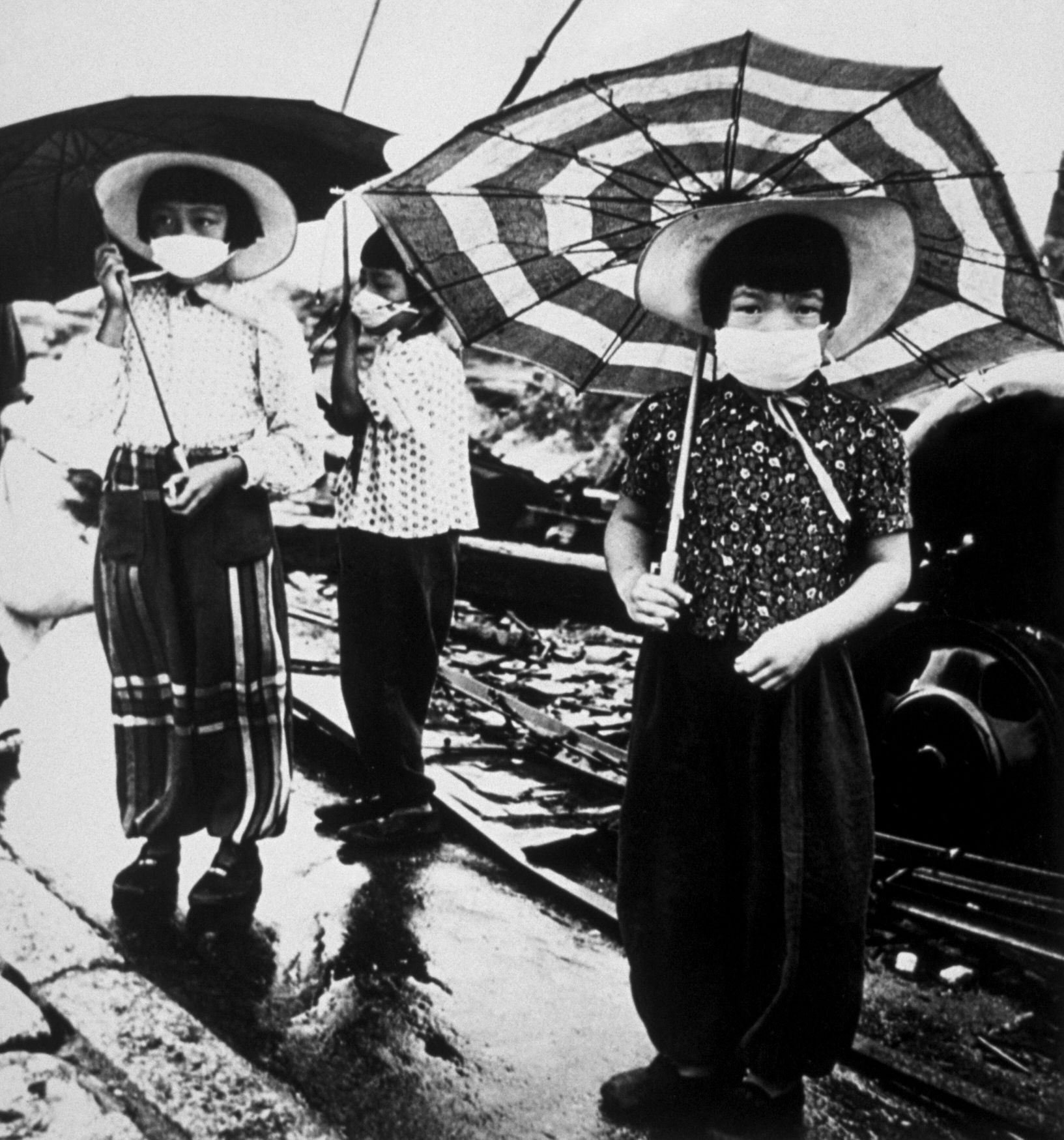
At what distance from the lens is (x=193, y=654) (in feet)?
8.86

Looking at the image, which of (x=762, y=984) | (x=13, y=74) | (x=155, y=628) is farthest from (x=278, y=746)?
(x=13, y=74)

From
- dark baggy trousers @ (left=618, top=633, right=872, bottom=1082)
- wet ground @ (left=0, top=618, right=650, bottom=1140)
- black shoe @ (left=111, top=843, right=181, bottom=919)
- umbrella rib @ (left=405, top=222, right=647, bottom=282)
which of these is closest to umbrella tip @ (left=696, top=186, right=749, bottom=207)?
umbrella rib @ (left=405, top=222, right=647, bottom=282)

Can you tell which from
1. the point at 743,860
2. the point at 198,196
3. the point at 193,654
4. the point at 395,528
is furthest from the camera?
the point at 395,528

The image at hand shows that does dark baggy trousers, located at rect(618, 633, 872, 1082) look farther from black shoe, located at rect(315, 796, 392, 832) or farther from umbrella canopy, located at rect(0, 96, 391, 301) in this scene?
umbrella canopy, located at rect(0, 96, 391, 301)

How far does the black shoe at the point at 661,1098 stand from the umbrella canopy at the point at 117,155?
195cm

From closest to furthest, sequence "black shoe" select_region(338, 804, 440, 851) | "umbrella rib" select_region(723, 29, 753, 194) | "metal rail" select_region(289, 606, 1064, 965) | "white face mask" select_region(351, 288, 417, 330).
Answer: "umbrella rib" select_region(723, 29, 753, 194) → "metal rail" select_region(289, 606, 1064, 965) → "white face mask" select_region(351, 288, 417, 330) → "black shoe" select_region(338, 804, 440, 851)

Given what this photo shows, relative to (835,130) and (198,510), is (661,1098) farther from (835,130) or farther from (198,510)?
(835,130)

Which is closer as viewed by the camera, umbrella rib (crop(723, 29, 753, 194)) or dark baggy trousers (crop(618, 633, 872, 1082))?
umbrella rib (crop(723, 29, 753, 194))

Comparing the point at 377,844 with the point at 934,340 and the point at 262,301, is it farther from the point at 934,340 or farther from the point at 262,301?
the point at 934,340

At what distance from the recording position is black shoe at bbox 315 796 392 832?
9.98 feet

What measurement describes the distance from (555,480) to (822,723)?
114cm

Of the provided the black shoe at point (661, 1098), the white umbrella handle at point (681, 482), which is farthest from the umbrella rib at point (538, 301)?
the black shoe at point (661, 1098)

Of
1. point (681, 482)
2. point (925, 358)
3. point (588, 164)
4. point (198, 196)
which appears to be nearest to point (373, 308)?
point (198, 196)

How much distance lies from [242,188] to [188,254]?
187 millimetres
